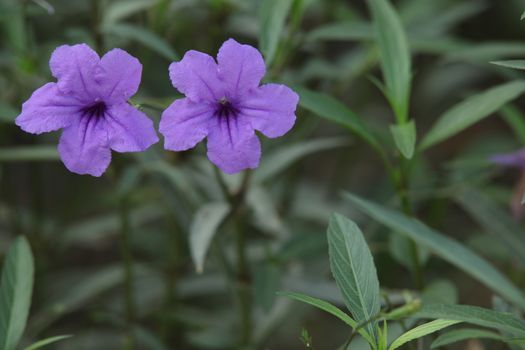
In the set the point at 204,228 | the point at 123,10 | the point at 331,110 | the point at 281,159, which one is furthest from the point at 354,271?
the point at 123,10

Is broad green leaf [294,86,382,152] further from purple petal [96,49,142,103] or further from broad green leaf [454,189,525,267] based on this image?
broad green leaf [454,189,525,267]

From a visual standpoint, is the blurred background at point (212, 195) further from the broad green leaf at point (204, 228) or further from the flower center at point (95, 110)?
the flower center at point (95, 110)

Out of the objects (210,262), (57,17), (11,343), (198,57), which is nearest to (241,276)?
(210,262)

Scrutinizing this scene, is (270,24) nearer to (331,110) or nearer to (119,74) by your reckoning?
(331,110)

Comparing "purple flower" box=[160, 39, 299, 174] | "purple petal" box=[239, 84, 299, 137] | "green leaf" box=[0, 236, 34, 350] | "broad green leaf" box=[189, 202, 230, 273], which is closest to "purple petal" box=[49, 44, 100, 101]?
"purple flower" box=[160, 39, 299, 174]

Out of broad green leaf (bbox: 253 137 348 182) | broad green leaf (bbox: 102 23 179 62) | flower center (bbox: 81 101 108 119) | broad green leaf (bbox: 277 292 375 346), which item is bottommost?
broad green leaf (bbox: 277 292 375 346)

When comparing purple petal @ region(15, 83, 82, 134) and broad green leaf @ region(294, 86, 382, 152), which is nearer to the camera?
purple petal @ region(15, 83, 82, 134)

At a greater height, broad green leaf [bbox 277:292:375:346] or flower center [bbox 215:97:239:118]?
flower center [bbox 215:97:239:118]
